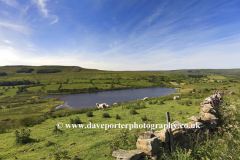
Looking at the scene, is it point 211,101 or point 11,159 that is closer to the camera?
point 11,159

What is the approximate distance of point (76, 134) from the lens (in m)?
10.1

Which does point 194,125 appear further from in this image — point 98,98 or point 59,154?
point 98,98

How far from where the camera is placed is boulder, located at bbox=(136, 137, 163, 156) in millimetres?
5456

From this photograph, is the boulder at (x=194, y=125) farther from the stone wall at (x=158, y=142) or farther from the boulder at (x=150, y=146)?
the boulder at (x=150, y=146)

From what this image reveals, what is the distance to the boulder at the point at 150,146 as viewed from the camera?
546 centimetres

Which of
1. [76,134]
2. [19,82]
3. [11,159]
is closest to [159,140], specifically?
[76,134]

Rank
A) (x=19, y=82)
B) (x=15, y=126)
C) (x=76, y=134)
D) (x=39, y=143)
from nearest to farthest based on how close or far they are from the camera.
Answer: (x=39, y=143) → (x=76, y=134) → (x=15, y=126) → (x=19, y=82)

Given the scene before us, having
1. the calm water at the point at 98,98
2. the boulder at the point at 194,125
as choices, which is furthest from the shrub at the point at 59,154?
the calm water at the point at 98,98

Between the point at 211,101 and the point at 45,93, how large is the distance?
124251mm

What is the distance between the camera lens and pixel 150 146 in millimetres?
5426

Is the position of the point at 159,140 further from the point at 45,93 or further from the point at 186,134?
the point at 45,93

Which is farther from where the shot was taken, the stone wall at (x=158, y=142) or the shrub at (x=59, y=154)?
the shrub at (x=59, y=154)

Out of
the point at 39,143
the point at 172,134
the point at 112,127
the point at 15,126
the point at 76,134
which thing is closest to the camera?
the point at 172,134

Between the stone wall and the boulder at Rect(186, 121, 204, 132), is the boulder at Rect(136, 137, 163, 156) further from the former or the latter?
the boulder at Rect(186, 121, 204, 132)
